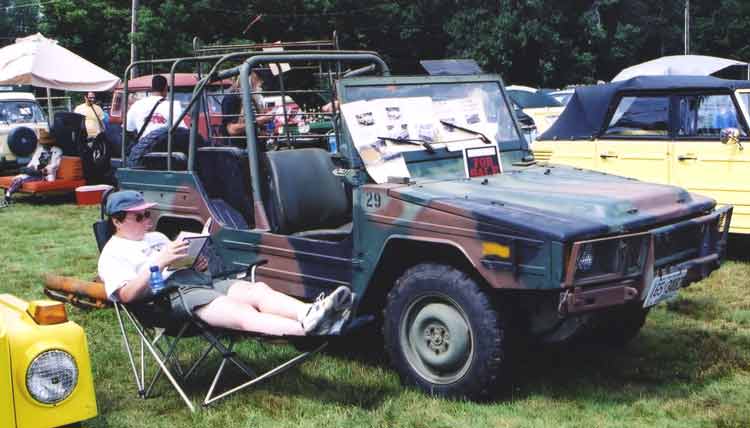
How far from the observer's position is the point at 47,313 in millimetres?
3834

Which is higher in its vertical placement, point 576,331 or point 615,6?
point 615,6

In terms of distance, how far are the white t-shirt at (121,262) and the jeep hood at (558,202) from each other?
56.5 inches

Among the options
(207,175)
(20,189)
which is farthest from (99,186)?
(207,175)

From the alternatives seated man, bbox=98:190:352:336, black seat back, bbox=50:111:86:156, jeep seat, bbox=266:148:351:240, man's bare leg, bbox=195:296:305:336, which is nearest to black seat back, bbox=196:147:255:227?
jeep seat, bbox=266:148:351:240

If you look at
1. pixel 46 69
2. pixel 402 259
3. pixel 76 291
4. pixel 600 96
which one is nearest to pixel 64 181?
pixel 46 69

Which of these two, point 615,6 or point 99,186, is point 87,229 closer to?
point 99,186

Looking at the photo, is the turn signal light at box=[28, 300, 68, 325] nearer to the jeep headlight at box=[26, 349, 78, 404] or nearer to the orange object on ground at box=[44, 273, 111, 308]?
the jeep headlight at box=[26, 349, 78, 404]

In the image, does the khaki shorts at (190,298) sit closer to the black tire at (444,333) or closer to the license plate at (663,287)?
the black tire at (444,333)

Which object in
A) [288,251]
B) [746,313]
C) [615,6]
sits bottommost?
[746,313]

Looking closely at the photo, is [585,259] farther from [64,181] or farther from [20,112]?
[20,112]

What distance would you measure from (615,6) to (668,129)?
116 feet

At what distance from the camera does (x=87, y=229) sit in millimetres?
11773

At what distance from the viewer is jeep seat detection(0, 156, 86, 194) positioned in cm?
1452

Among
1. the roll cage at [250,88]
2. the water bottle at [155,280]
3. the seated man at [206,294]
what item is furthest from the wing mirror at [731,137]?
the water bottle at [155,280]
